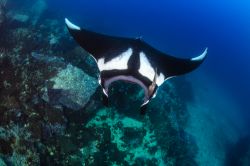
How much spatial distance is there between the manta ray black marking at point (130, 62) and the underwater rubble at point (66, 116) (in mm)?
2044

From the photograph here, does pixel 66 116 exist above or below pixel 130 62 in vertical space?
below

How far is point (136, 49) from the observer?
3.45 metres

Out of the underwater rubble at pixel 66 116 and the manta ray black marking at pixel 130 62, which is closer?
the manta ray black marking at pixel 130 62

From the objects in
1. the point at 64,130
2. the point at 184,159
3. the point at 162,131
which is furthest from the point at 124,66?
the point at 184,159

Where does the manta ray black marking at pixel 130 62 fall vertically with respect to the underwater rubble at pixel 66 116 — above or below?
above

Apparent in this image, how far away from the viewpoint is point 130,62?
3.25 m

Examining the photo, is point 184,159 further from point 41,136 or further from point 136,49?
point 136,49

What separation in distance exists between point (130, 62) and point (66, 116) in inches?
102

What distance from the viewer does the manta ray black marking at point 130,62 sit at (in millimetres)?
3223

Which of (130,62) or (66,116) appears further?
(66,116)

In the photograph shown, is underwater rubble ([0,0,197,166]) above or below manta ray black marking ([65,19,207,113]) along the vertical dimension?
below

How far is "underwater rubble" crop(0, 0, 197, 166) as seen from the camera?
5.14m

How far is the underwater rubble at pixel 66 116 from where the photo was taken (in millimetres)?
5145

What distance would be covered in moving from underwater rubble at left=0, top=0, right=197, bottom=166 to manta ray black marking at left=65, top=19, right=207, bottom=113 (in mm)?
2044
